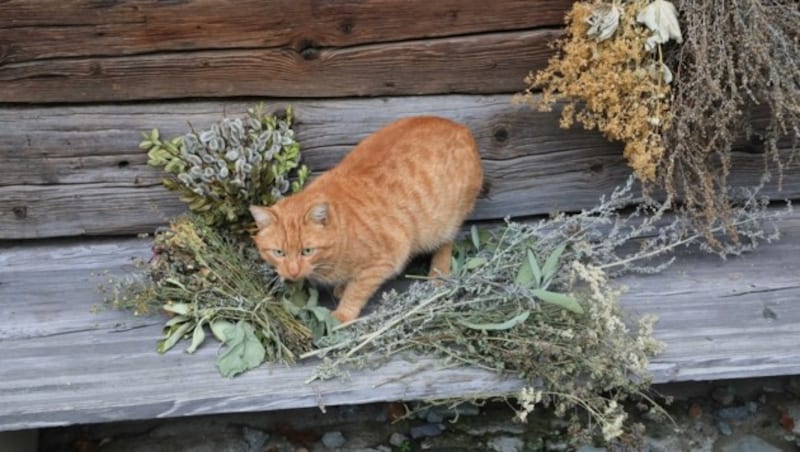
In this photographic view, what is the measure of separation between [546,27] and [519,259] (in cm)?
85

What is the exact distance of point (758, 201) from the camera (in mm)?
3695

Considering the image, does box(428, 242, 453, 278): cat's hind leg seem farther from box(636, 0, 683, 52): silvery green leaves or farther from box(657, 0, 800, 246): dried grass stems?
box(636, 0, 683, 52): silvery green leaves

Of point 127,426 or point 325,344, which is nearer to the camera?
point 325,344

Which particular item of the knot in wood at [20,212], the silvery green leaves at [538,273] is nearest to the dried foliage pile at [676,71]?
the silvery green leaves at [538,273]

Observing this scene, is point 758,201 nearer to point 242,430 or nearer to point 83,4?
point 242,430

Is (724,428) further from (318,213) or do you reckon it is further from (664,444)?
(318,213)

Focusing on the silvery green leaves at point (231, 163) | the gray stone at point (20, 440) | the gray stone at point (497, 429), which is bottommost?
the gray stone at point (497, 429)

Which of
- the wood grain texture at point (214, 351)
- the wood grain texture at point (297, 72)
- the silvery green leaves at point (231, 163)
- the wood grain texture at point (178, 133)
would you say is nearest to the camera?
the wood grain texture at point (214, 351)

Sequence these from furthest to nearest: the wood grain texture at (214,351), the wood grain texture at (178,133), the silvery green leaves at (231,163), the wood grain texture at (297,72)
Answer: the wood grain texture at (178,133) → the wood grain texture at (297,72) → the silvery green leaves at (231,163) → the wood grain texture at (214,351)

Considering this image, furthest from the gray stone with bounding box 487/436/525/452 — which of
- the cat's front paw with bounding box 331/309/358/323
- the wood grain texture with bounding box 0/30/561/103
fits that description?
the wood grain texture with bounding box 0/30/561/103

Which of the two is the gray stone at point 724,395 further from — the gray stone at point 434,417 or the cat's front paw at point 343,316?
the cat's front paw at point 343,316

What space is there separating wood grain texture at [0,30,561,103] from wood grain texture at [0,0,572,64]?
1.3 inches

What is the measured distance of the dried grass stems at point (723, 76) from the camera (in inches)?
118

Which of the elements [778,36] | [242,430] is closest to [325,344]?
[242,430]
